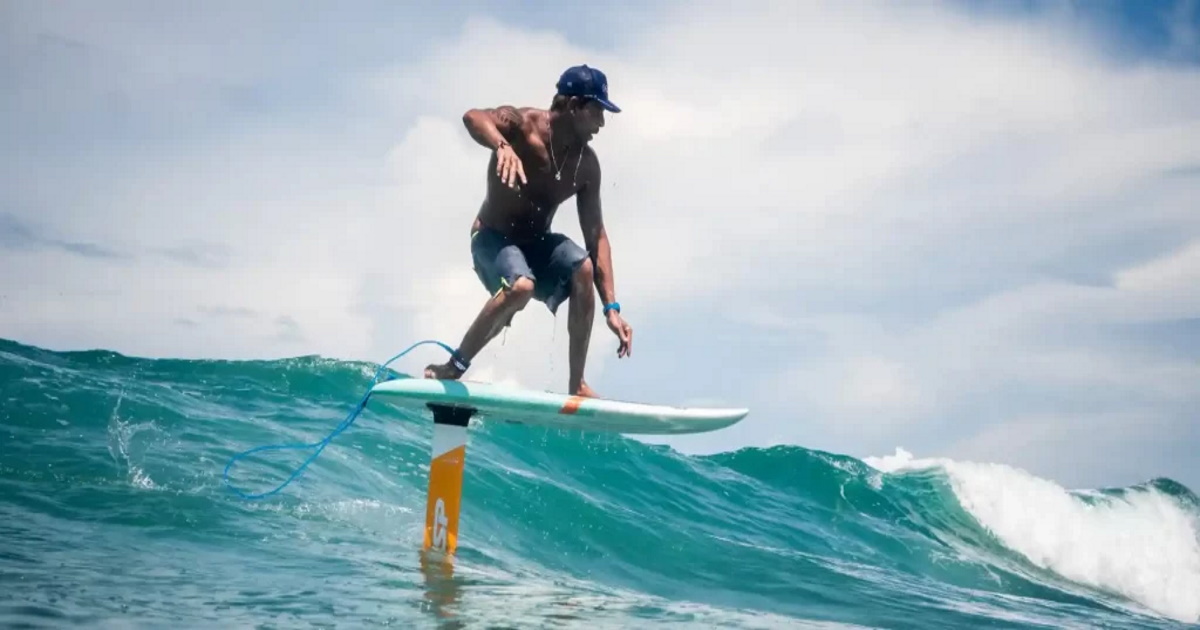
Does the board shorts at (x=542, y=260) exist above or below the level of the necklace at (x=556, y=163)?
below

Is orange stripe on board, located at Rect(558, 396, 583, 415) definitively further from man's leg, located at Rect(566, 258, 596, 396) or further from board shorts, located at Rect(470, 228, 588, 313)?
board shorts, located at Rect(470, 228, 588, 313)

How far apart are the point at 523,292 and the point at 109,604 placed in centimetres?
280

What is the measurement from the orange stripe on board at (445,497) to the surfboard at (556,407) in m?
0.36

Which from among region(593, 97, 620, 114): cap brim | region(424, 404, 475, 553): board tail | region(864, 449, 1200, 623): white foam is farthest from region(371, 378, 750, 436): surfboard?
region(864, 449, 1200, 623): white foam

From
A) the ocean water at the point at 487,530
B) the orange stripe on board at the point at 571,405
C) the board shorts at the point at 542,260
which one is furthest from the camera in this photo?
the board shorts at the point at 542,260

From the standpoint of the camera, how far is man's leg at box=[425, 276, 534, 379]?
609cm

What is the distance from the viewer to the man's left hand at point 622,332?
6.49m

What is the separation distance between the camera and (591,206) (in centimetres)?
669

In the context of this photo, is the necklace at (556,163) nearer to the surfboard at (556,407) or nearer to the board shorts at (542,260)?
the board shorts at (542,260)

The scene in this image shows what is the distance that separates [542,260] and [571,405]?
1.12 metres

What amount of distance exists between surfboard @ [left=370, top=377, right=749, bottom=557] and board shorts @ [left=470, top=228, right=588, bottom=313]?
2.55ft

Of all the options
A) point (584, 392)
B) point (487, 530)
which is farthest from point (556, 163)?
point (487, 530)

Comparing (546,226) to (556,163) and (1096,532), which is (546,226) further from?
(1096,532)

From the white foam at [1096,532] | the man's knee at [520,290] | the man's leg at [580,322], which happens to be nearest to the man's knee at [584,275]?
the man's leg at [580,322]
